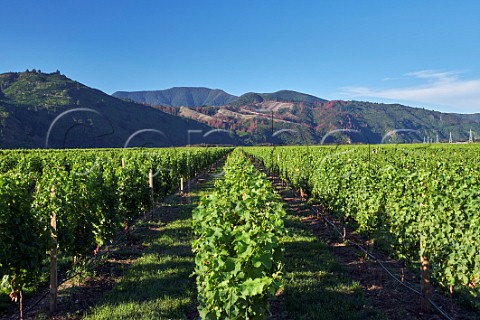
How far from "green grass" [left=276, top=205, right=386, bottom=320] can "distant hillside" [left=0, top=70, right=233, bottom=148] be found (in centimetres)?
6634

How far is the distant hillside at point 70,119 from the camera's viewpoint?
94.0 metres

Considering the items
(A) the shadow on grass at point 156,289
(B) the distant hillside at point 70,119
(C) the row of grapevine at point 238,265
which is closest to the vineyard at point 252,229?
(C) the row of grapevine at point 238,265

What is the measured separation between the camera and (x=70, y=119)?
108375 mm

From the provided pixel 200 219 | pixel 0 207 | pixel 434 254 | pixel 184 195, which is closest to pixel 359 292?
pixel 434 254

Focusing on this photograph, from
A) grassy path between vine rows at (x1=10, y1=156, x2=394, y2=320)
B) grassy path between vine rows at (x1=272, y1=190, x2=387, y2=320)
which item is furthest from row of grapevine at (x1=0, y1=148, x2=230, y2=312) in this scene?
grassy path between vine rows at (x1=272, y1=190, x2=387, y2=320)

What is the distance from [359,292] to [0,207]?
23.1 ft

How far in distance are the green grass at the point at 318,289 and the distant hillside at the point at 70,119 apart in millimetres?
66345

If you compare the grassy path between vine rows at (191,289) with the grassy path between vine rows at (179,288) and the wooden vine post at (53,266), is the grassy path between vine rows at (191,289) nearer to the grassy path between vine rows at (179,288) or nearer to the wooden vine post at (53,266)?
the grassy path between vine rows at (179,288)

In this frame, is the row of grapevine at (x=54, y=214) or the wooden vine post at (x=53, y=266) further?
the wooden vine post at (x=53, y=266)

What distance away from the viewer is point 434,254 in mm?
6547

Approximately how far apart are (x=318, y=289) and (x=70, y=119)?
115993 mm

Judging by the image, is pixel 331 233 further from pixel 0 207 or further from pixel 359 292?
pixel 0 207

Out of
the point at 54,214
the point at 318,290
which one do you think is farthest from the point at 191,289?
the point at 54,214

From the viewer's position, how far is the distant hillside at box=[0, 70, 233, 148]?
308 feet
